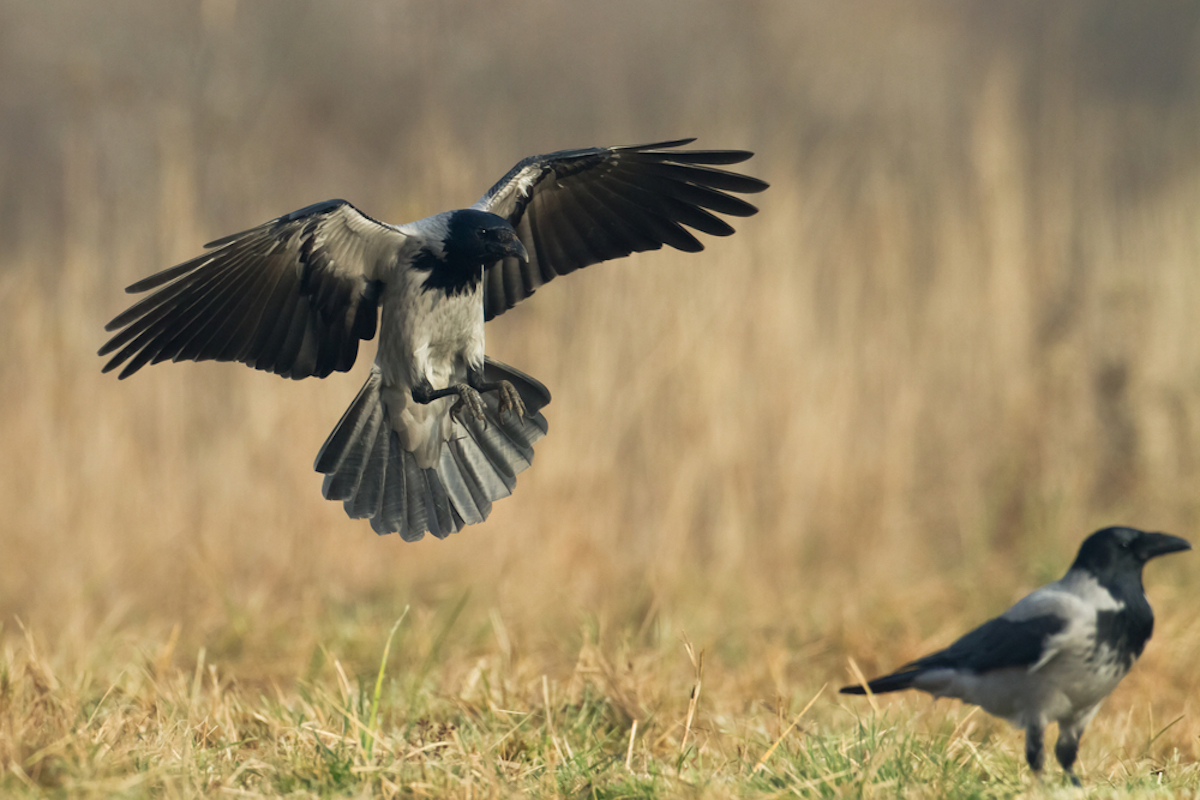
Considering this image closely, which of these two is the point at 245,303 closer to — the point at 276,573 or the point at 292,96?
the point at 276,573

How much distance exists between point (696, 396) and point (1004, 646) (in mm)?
2567

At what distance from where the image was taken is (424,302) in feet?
8.86

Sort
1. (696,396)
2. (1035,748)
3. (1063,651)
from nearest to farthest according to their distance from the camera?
(1035,748), (1063,651), (696,396)

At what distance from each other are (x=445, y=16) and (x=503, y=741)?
5.17 m

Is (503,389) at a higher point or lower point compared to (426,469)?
higher

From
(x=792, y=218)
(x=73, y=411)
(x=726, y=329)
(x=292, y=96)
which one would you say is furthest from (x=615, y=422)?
(x=292, y=96)

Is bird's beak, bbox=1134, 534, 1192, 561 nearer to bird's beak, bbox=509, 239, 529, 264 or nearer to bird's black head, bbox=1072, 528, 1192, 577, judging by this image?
bird's black head, bbox=1072, 528, 1192, 577

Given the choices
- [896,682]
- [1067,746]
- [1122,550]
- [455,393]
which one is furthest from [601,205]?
[1067,746]

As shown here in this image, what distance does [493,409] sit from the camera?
305cm

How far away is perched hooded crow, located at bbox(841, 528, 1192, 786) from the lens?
3256 millimetres

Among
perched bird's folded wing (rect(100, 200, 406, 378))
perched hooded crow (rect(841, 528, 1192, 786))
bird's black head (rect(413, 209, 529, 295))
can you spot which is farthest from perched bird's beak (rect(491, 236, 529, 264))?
perched hooded crow (rect(841, 528, 1192, 786))

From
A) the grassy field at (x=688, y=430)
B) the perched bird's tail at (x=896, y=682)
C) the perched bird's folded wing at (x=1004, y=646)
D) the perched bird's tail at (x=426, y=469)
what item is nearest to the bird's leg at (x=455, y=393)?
the perched bird's tail at (x=426, y=469)

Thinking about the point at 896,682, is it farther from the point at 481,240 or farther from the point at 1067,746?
the point at 481,240

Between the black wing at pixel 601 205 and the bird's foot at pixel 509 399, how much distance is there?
0.40m
